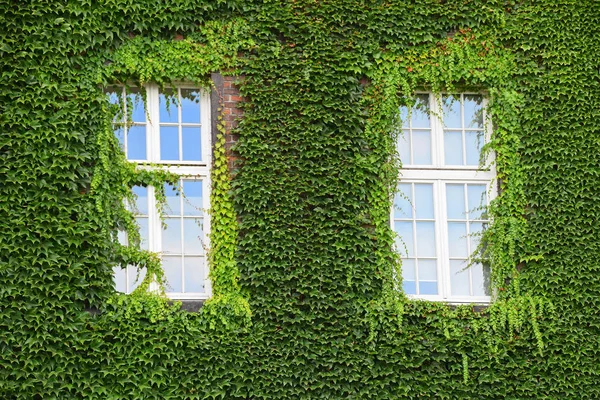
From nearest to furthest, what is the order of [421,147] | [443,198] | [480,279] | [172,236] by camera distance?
1. [172,236]
2. [480,279]
3. [443,198]
4. [421,147]

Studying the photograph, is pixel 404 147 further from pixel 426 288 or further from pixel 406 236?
pixel 426 288

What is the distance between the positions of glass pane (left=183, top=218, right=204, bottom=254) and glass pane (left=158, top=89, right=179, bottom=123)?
43.2 inches

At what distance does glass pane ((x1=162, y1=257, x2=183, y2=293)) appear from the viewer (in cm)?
1042

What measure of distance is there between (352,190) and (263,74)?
1540mm

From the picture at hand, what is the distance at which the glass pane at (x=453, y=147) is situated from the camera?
36.5 ft

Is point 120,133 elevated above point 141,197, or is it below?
above

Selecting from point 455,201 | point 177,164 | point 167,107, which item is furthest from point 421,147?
point 167,107

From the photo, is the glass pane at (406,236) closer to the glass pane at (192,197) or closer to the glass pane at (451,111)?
the glass pane at (451,111)

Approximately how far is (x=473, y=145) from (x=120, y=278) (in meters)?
4.06

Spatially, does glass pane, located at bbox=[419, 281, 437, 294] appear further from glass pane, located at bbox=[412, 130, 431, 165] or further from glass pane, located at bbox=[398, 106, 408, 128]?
glass pane, located at bbox=[398, 106, 408, 128]

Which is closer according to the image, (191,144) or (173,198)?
(173,198)

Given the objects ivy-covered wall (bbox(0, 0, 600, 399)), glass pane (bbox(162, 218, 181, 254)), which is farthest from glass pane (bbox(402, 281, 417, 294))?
glass pane (bbox(162, 218, 181, 254))

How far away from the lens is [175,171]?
34.9 ft

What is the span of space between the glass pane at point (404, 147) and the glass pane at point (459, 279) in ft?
3.93
